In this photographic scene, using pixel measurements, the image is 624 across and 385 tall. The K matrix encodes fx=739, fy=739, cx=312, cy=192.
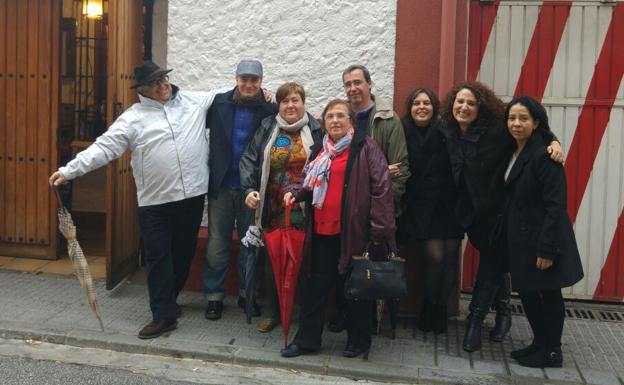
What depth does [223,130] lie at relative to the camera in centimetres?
541

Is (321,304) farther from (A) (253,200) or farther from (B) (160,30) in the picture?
(B) (160,30)

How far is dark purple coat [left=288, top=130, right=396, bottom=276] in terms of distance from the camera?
15.2ft

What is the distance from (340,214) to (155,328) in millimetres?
1570

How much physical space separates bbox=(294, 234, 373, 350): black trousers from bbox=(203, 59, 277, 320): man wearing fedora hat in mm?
783

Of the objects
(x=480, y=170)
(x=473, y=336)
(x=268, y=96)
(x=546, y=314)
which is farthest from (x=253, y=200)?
(x=546, y=314)

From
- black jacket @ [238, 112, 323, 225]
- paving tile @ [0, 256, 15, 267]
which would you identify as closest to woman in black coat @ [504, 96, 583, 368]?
black jacket @ [238, 112, 323, 225]

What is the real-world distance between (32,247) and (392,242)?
4.08 m

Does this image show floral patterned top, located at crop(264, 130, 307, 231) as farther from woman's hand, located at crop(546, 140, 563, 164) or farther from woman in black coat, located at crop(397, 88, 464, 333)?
woman's hand, located at crop(546, 140, 563, 164)

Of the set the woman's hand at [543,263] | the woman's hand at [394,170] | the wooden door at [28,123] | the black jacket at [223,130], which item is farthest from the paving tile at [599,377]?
the wooden door at [28,123]

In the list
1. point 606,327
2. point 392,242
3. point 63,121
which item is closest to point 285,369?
point 392,242

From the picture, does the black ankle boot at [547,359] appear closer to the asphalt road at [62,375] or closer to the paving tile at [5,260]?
the asphalt road at [62,375]

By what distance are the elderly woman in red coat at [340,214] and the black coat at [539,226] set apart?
78 cm

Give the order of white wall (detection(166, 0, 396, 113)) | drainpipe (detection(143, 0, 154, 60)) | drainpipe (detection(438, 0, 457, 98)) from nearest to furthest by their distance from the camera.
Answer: drainpipe (detection(438, 0, 457, 98)) < white wall (detection(166, 0, 396, 113)) < drainpipe (detection(143, 0, 154, 60))

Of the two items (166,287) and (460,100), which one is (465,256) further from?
(166,287)
